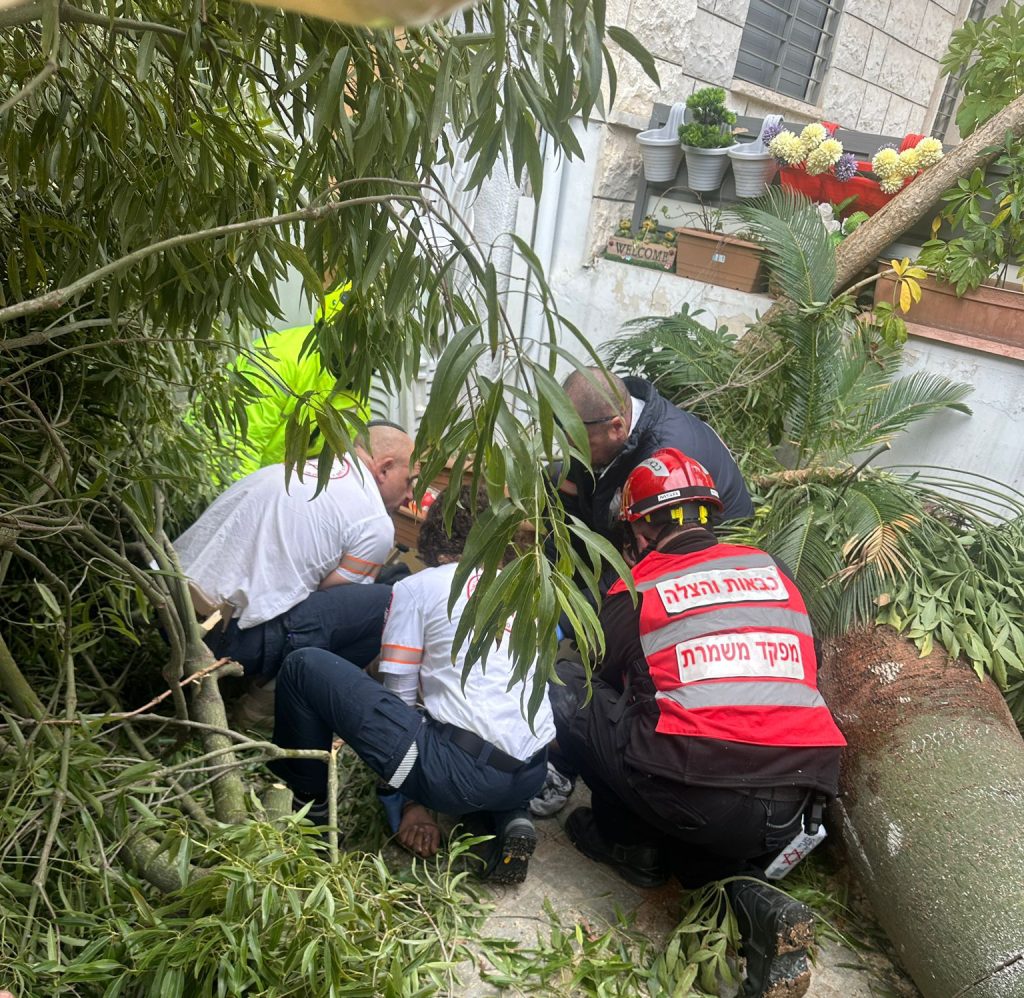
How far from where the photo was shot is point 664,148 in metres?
6.08

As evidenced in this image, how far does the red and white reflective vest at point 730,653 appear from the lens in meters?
2.66

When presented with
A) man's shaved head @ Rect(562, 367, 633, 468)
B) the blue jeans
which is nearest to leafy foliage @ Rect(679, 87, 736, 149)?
man's shaved head @ Rect(562, 367, 633, 468)

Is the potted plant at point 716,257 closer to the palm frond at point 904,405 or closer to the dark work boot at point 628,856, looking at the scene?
the palm frond at point 904,405

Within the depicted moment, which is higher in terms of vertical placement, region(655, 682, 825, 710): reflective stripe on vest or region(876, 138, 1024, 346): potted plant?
region(876, 138, 1024, 346): potted plant

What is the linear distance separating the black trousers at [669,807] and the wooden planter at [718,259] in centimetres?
326

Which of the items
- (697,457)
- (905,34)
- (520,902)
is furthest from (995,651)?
(905,34)

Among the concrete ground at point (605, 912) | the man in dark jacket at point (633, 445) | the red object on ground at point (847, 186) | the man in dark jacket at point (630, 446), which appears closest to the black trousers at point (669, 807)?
the concrete ground at point (605, 912)

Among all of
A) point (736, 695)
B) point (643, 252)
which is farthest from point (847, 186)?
point (736, 695)

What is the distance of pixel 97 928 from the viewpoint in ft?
6.18

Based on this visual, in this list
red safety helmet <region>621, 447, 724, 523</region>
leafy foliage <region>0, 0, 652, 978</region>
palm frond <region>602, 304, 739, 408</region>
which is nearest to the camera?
leafy foliage <region>0, 0, 652, 978</region>

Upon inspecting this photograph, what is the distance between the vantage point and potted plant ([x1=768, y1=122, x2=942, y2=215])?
488cm

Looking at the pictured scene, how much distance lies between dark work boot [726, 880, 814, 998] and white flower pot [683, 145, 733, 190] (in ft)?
15.3

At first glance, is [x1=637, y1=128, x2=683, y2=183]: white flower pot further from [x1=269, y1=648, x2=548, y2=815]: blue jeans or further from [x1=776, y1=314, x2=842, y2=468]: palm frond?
[x1=269, y1=648, x2=548, y2=815]: blue jeans

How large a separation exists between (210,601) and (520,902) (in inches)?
58.3
